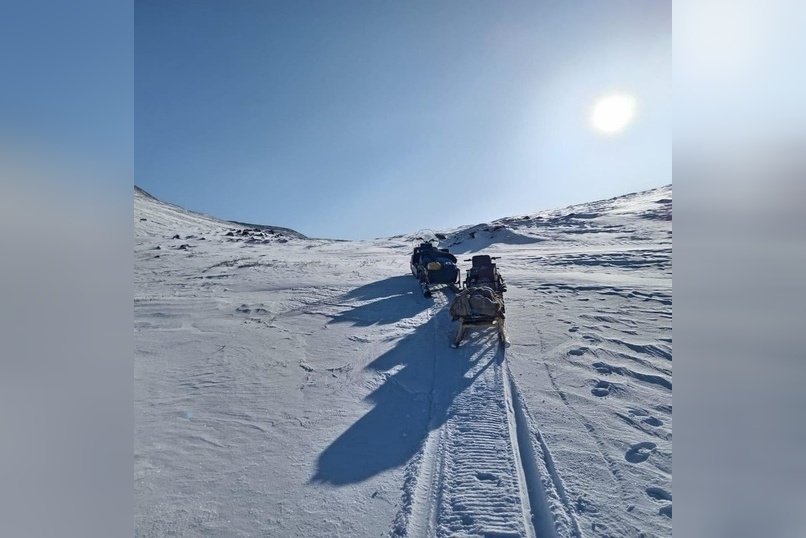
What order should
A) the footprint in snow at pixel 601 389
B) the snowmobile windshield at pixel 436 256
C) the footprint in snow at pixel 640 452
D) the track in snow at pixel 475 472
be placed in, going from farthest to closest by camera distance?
the snowmobile windshield at pixel 436 256, the footprint in snow at pixel 601 389, the footprint in snow at pixel 640 452, the track in snow at pixel 475 472

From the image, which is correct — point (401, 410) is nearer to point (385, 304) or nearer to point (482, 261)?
point (385, 304)

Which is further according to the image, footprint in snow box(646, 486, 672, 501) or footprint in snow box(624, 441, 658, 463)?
footprint in snow box(624, 441, 658, 463)

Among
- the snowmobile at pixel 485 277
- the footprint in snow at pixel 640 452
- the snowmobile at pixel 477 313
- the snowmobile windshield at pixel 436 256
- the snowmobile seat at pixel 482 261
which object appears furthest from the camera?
the snowmobile windshield at pixel 436 256

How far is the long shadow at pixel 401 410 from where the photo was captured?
374 centimetres

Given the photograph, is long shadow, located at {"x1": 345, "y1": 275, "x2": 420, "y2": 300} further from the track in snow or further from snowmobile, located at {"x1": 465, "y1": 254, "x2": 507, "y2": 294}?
the track in snow

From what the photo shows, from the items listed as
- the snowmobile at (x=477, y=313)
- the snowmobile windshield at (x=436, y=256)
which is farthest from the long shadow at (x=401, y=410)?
the snowmobile windshield at (x=436, y=256)

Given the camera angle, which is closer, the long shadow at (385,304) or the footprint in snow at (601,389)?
the footprint in snow at (601,389)

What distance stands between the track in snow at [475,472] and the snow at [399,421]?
0.02 meters

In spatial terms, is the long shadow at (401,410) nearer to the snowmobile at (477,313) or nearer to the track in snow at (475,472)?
the track in snow at (475,472)

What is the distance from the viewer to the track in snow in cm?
297

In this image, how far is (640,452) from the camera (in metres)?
3.81

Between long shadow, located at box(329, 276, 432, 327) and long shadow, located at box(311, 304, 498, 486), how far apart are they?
1.90m

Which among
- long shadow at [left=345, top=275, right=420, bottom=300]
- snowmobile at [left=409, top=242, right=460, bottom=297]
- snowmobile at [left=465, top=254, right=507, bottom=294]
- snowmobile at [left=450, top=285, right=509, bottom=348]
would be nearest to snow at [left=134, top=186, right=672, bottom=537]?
snowmobile at [left=450, top=285, right=509, bottom=348]
